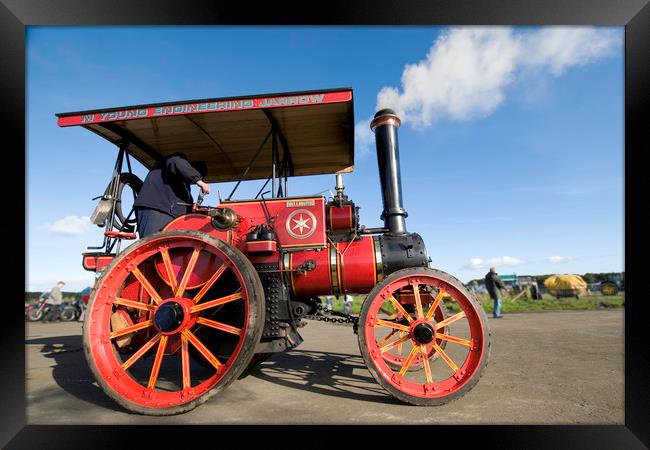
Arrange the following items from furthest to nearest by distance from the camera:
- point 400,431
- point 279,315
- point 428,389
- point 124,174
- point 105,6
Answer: point 124,174 < point 279,315 < point 428,389 < point 105,6 < point 400,431

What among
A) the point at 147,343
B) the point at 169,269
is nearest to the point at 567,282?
the point at 169,269

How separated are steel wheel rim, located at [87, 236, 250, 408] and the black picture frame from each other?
38 centimetres

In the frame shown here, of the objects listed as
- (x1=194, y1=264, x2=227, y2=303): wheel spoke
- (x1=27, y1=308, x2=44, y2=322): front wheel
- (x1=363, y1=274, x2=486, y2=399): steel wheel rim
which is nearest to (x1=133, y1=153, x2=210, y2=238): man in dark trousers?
(x1=194, y1=264, x2=227, y2=303): wheel spoke

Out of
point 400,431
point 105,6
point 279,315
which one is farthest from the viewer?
point 279,315

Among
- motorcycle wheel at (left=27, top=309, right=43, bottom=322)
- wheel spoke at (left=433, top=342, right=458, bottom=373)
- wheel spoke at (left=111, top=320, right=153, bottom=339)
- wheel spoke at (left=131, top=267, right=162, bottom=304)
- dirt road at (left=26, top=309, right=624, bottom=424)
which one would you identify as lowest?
motorcycle wheel at (left=27, top=309, right=43, bottom=322)

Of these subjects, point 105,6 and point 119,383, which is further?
point 119,383

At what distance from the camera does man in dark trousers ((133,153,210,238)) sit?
3383 millimetres

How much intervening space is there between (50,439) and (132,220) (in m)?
2.40

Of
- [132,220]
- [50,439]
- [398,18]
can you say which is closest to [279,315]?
[50,439]

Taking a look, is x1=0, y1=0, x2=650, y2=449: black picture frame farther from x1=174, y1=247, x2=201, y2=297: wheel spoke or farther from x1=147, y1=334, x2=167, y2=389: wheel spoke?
x1=174, y1=247, x2=201, y2=297: wheel spoke

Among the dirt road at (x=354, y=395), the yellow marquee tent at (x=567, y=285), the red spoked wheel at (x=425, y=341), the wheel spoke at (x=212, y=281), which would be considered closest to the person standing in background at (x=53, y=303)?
the dirt road at (x=354, y=395)

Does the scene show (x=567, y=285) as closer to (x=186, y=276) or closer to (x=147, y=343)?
(x=186, y=276)

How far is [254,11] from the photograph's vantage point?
2297mm
